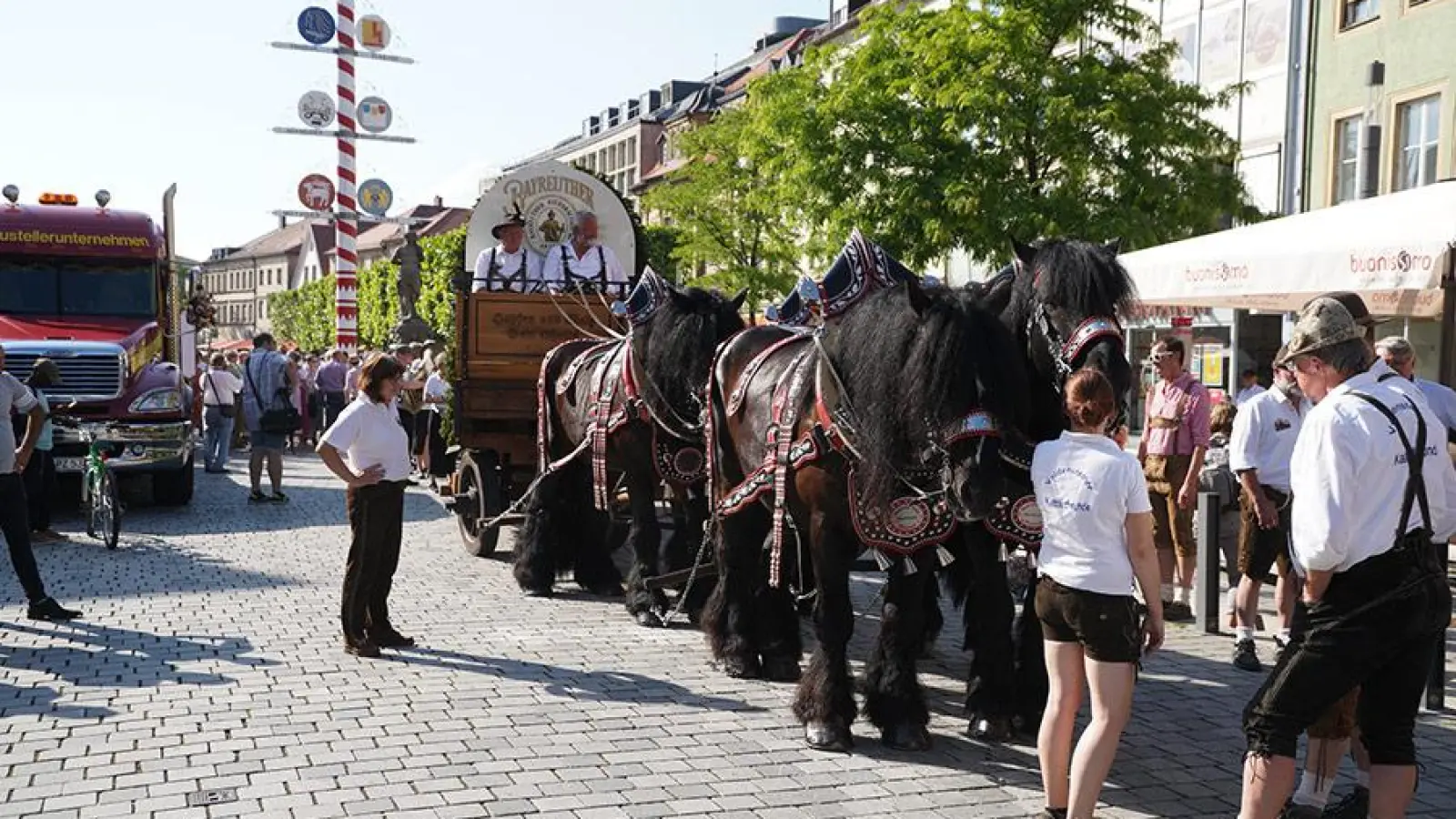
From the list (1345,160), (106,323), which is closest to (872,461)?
(106,323)

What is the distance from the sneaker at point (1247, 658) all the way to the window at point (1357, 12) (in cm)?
1785

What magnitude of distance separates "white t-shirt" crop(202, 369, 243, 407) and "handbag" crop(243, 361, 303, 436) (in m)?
3.54

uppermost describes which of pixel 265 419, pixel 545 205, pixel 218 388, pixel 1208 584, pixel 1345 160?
pixel 1345 160

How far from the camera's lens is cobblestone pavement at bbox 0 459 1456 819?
4.62 meters

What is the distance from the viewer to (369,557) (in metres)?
6.96

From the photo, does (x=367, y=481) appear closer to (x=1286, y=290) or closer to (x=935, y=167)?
(x=1286, y=290)

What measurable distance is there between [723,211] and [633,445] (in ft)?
91.6

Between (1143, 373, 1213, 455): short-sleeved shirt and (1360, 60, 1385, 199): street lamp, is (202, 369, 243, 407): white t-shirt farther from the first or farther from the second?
(1360, 60, 1385, 199): street lamp

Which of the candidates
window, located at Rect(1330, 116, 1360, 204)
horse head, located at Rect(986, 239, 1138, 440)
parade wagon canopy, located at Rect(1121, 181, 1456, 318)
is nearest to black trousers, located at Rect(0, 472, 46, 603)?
horse head, located at Rect(986, 239, 1138, 440)

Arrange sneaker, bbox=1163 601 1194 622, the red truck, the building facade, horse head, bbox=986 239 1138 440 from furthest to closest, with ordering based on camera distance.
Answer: the building facade < the red truck < sneaker, bbox=1163 601 1194 622 < horse head, bbox=986 239 1138 440

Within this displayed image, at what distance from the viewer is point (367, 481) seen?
691 centimetres

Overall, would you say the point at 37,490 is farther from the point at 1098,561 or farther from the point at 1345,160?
the point at 1345,160

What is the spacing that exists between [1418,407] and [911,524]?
1.84 meters

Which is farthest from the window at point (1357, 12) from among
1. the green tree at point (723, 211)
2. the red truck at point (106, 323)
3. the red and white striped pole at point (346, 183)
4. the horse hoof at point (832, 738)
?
the horse hoof at point (832, 738)
